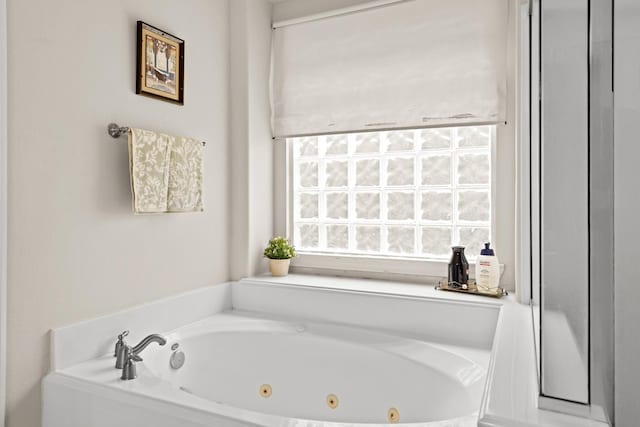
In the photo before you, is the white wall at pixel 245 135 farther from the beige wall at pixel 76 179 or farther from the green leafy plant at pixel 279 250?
the beige wall at pixel 76 179

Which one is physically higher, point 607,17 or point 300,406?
point 607,17

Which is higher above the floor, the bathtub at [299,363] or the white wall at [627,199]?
the white wall at [627,199]

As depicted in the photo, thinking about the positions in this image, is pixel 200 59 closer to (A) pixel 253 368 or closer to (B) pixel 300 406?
(A) pixel 253 368

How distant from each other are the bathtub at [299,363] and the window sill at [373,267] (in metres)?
0.17

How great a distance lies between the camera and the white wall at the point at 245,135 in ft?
7.59

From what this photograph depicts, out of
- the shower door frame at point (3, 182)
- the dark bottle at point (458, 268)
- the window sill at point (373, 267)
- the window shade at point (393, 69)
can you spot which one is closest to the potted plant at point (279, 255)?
the window sill at point (373, 267)

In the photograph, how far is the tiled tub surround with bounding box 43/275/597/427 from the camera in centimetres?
131

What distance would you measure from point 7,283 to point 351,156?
1706 mm

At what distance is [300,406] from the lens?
1.81 meters

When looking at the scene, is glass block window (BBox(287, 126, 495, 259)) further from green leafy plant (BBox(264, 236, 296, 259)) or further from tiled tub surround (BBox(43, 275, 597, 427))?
tiled tub surround (BBox(43, 275, 597, 427))

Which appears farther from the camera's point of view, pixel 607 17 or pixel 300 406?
pixel 300 406

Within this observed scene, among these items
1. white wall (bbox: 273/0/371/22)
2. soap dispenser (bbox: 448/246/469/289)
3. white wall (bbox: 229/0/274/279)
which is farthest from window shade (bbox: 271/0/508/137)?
soap dispenser (bbox: 448/246/469/289)

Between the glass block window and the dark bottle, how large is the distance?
0.17 metres

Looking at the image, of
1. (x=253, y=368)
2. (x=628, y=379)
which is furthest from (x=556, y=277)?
(x=253, y=368)
